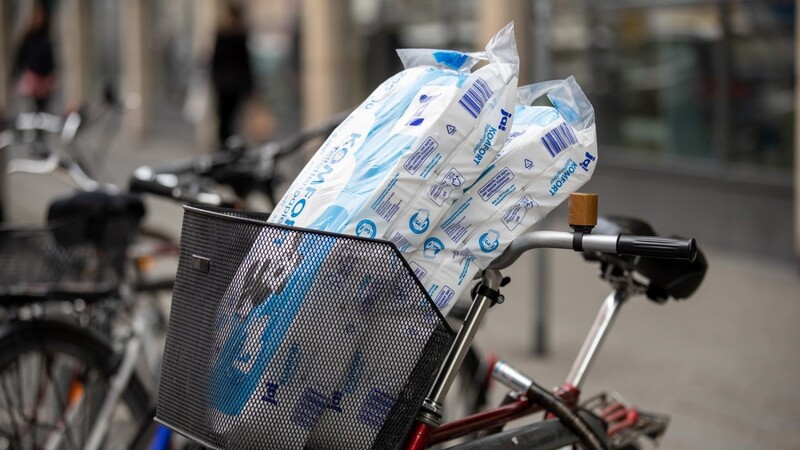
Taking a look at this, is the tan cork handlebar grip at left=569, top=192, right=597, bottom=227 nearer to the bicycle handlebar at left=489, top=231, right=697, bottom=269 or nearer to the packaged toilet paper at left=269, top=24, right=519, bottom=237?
the bicycle handlebar at left=489, top=231, right=697, bottom=269

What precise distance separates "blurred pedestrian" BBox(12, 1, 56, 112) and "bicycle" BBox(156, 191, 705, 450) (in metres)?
9.22

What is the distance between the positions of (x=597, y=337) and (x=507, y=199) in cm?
73

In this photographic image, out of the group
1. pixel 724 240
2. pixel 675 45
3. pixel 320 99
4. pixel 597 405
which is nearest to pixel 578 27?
pixel 675 45

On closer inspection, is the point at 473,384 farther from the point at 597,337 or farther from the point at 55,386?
the point at 55,386

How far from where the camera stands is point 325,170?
2049 mm

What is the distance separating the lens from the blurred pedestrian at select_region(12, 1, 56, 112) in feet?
34.9

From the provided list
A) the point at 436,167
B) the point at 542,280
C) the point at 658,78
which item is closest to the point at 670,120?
the point at 658,78

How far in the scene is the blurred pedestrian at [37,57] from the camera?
34.9ft

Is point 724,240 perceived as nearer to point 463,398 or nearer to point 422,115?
point 463,398

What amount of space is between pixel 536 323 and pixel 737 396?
109 centimetres

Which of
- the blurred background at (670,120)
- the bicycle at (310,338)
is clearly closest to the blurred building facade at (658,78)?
the blurred background at (670,120)

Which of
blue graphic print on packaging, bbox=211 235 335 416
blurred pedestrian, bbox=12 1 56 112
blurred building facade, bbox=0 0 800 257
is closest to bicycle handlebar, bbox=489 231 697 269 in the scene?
blue graphic print on packaging, bbox=211 235 335 416

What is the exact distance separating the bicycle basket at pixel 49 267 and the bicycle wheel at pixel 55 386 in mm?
99

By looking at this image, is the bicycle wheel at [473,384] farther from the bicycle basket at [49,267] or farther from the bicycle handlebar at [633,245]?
the bicycle handlebar at [633,245]
